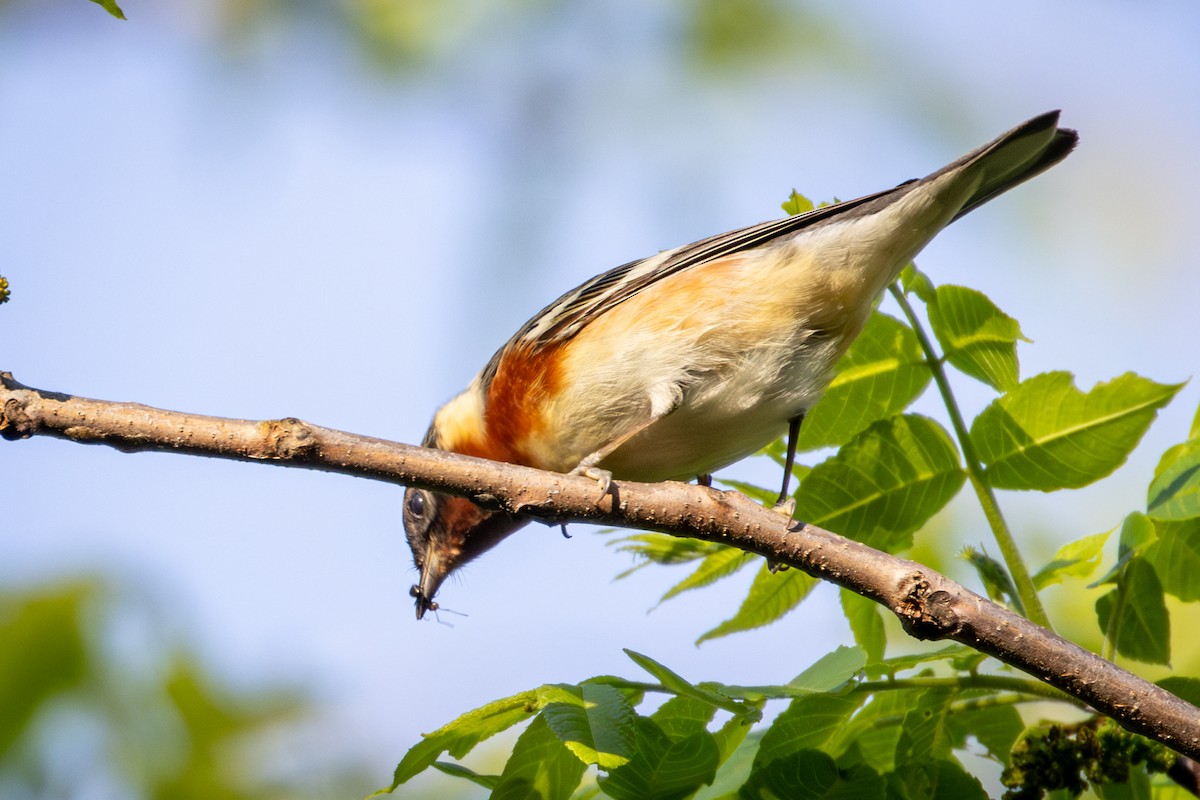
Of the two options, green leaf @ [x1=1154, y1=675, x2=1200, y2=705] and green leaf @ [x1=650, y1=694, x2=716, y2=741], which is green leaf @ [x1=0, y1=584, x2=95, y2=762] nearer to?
green leaf @ [x1=650, y1=694, x2=716, y2=741]

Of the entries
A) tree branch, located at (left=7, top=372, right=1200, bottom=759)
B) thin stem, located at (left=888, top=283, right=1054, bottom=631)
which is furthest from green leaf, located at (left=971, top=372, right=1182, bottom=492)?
tree branch, located at (left=7, top=372, right=1200, bottom=759)

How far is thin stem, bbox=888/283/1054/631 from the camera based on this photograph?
308cm

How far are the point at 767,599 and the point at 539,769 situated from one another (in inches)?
42.5

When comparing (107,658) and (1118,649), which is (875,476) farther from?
(107,658)

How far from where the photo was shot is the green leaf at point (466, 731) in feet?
8.74

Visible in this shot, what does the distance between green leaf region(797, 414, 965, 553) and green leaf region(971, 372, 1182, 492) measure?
0.45 ft

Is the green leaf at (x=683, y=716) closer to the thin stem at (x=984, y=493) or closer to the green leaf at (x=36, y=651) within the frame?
the thin stem at (x=984, y=493)

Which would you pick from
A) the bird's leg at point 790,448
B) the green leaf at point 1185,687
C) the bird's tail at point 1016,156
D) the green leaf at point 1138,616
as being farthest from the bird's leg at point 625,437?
the green leaf at point 1185,687

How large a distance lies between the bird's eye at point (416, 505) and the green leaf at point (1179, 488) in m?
3.66

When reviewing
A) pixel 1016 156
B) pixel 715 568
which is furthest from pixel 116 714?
pixel 1016 156

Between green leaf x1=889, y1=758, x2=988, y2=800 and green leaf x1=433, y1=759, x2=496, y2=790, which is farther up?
green leaf x1=433, y1=759, x2=496, y2=790

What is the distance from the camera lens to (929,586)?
8.65 ft

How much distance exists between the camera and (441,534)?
5.62 m

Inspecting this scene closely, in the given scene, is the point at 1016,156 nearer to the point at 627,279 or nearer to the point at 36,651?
the point at 627,279
